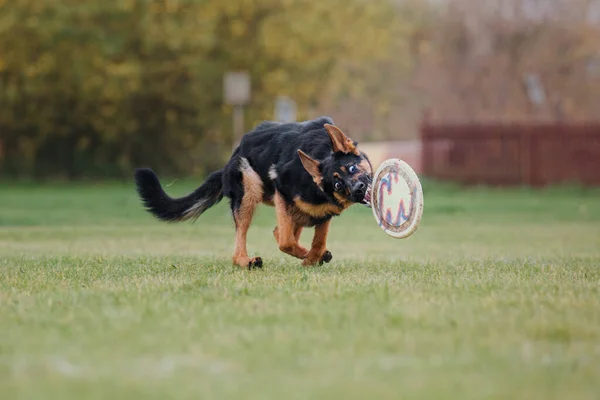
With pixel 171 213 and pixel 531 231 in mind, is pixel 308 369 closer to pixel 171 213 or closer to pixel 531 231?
pixel 171 213

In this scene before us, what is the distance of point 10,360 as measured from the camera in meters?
5.05

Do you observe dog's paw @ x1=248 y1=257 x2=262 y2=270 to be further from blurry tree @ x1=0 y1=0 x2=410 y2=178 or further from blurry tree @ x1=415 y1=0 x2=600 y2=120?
blurry tree @ x1=415 y1=0 x2=600 y2=120

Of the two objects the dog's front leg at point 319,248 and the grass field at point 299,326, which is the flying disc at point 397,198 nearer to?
the grass field at point 299,326

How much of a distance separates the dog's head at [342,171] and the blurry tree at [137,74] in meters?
27.0

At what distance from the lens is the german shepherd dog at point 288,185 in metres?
8.98

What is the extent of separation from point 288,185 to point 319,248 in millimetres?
736

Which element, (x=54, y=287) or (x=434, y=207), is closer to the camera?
(x=54, y=287)

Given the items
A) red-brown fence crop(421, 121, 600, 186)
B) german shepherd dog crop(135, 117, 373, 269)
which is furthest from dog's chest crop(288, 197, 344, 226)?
red-brown fence crop(421, 121, 600, 186)

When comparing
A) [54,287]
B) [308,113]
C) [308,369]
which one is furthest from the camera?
[308,113]

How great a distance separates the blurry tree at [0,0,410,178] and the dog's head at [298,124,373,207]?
1065 inches

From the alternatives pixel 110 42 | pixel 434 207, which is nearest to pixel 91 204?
pixel 434 207

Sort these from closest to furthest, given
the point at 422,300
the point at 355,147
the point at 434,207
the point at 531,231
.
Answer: the point at 422,300, the point at 355,147, the point at 531,231, the point at 434,207

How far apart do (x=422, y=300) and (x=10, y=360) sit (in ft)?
9.25

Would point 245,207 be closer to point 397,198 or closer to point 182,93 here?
point 397,198
